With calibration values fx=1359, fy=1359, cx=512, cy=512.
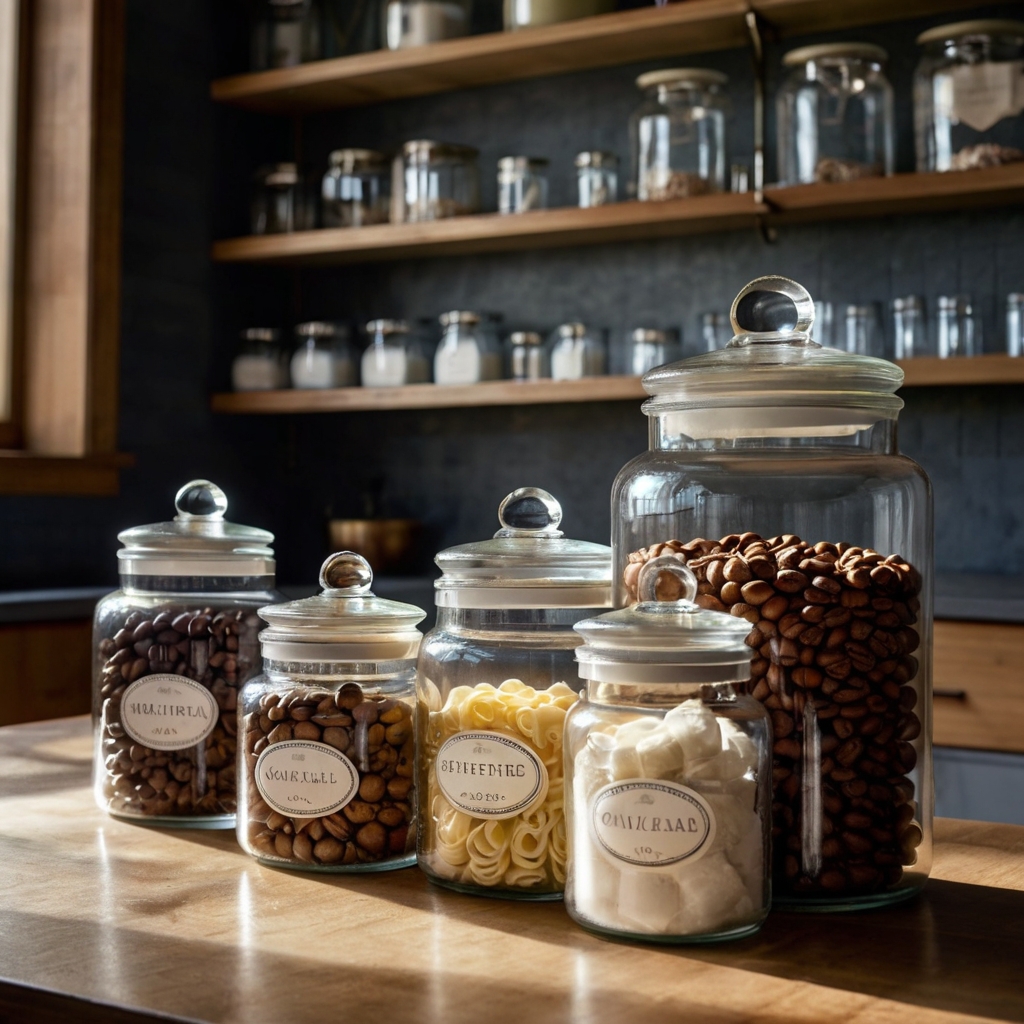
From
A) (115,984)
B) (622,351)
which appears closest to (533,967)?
(115,984)

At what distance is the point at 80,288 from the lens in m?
2.92

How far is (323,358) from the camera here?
311 cm

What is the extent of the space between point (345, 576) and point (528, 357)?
2108 mm

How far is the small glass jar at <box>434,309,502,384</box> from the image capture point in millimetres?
2914

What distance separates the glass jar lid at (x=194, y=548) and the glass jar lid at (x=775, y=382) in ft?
1.07

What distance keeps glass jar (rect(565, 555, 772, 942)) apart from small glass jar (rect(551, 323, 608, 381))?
215 cm

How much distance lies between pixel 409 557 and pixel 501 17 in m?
1.27

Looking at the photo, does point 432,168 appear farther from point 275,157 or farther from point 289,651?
point 289,651

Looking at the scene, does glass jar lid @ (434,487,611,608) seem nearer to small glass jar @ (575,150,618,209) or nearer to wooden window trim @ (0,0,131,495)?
small glass jar @ (575,150,618,209)

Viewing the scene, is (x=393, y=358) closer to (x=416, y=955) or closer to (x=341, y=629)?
(x=341, y=629)

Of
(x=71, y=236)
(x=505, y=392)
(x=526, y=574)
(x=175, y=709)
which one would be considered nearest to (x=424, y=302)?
(x=505, y=392)

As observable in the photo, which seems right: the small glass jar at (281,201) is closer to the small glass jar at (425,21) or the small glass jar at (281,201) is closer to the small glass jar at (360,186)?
the small glass jar at (360,186)

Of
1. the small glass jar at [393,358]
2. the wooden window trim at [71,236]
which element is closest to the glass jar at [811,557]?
the small glass jar at [393,358]

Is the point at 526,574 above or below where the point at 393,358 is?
below
